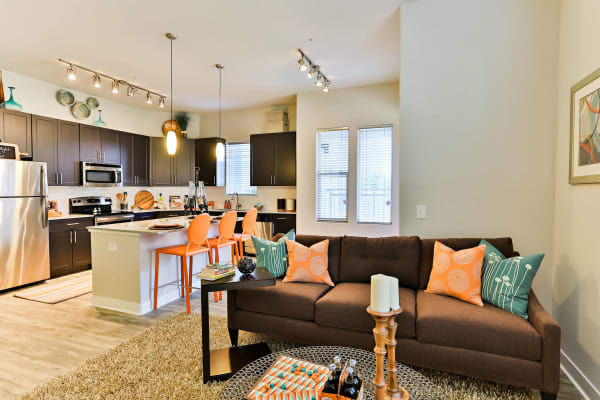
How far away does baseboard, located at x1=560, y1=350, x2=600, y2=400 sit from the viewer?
75.6 inches

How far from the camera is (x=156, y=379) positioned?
2.12m

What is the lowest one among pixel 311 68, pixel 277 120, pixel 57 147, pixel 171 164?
pixel 171 164

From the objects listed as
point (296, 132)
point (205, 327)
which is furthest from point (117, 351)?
point (296, 132)

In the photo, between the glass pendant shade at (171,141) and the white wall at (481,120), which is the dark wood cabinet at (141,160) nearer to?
the glass pendant shade at (171,141)

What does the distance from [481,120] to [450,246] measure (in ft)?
3.68

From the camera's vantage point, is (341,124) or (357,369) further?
(341,124)

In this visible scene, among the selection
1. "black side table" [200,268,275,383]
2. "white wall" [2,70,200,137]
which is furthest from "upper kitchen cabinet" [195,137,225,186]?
"black side table" [200,268,275,383]

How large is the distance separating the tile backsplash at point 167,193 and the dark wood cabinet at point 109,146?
0.62m

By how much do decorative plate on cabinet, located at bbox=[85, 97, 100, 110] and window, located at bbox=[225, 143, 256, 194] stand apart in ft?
7.78

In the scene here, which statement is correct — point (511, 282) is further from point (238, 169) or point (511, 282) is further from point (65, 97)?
point (65, 97)

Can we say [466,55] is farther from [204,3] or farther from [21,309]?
[21,309]

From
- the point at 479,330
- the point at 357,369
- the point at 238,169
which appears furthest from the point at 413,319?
the point at 238,169

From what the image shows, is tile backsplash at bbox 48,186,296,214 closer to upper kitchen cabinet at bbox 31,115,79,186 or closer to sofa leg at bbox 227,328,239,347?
upper kitchen cabinet at bbox 31,115,79,186

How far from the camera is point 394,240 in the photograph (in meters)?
2.72
